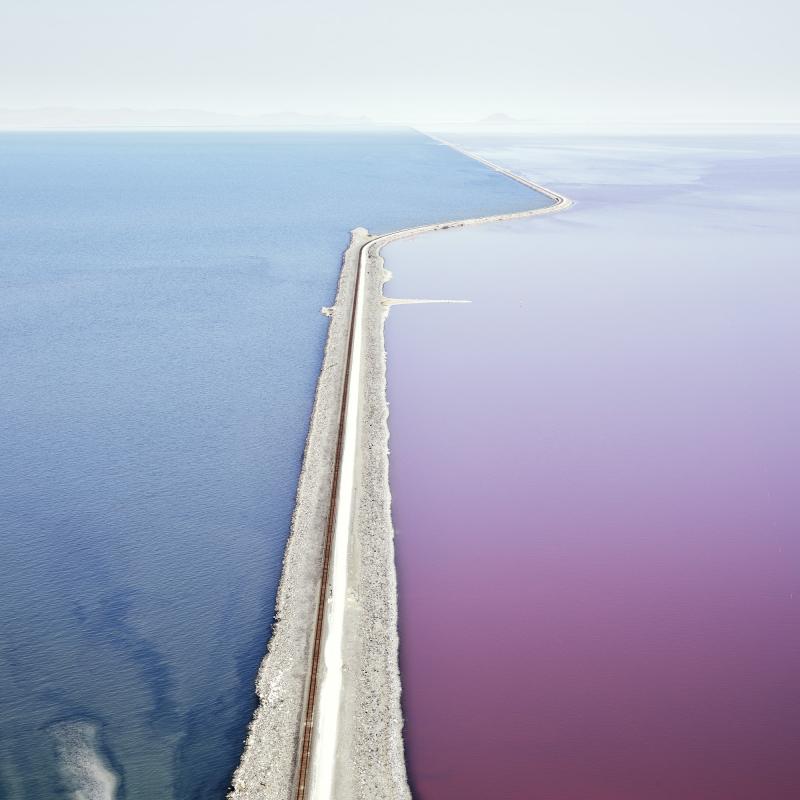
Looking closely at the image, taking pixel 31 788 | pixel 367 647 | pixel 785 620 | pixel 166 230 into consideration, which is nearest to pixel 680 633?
pixel 785 620

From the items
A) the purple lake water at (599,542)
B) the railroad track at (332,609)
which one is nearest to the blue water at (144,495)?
the railroad track at (332,609)

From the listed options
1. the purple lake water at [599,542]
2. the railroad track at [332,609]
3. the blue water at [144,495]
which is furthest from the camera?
the blue water at [144,495]

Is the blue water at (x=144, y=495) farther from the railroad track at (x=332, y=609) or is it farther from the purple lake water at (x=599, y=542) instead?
the purple lake water at (x=599, y=542)

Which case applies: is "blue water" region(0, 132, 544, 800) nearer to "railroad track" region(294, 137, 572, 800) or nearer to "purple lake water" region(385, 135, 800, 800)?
"railroad track" region(294, 137, 572, 800)

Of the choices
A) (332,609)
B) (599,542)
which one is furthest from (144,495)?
(599,542)

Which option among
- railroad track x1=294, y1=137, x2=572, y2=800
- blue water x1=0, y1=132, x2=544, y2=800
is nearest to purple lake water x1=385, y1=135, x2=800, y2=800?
railroad track x1=294, y1=137, x2=572, y2=800

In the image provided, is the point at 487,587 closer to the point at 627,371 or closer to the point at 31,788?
the point at 31,788

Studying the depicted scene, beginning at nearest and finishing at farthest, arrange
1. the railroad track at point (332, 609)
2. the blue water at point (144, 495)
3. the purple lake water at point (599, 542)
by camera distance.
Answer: the railroad track at point (332, 609), the purple lake water at point (599, 542), the blue water at point (144, 495)
